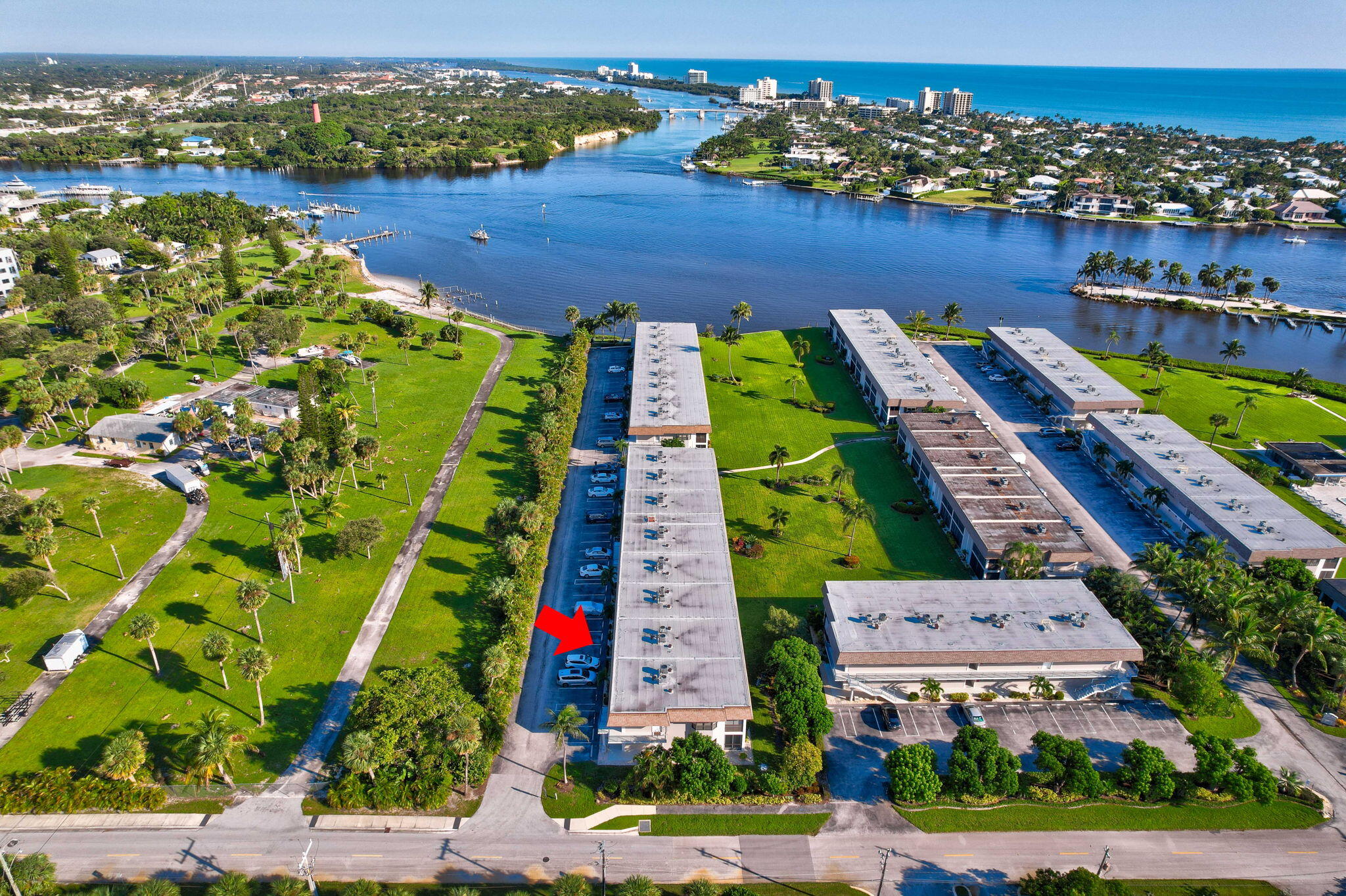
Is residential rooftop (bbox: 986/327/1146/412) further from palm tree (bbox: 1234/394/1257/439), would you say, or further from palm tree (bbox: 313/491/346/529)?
palm tree (bbox: 313/491/346/529)

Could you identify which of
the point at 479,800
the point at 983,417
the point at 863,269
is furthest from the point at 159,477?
the point at 863,269

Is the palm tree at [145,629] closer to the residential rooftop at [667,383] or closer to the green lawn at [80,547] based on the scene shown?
the green lawn at [80,547]

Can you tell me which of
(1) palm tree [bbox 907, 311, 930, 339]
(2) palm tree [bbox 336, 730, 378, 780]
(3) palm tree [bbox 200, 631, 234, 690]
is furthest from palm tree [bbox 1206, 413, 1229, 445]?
(3) palm tree [bbox 200, 631, 234, 690]

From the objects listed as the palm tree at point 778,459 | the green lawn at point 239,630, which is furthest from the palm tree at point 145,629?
the palm tree at point 778,459

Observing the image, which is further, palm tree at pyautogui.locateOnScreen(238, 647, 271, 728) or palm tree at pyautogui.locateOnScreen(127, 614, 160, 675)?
palm tree at pyautogui.locateOnScreen(127, 614, 160, 675)

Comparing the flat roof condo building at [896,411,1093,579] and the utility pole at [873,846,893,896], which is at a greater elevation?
the flat roof condo building at [896,411,1093,579]

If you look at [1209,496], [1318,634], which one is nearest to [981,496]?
[1209,496]
